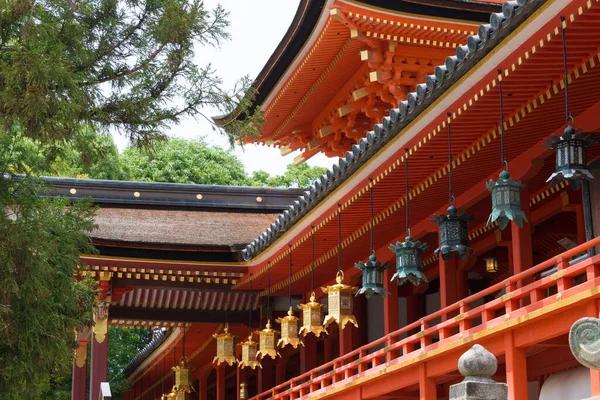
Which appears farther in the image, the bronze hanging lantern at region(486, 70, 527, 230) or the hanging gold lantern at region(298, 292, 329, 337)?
the hanging gold lantern at region(298, 292, 329, 337)

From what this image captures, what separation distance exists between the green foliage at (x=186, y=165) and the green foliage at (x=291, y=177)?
152 cm

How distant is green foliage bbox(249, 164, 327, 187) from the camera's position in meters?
49.5

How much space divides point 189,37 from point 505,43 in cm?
313

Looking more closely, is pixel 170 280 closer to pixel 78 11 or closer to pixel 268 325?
pixel 268 325

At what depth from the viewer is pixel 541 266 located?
37.4 ft

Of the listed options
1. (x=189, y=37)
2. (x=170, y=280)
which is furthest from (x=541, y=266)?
(x=170, y=280)

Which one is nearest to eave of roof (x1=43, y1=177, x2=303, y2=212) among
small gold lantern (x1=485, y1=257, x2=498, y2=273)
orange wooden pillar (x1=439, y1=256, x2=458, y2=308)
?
small gold lantern (x1=485, y1=257, x2=498, y2=273)

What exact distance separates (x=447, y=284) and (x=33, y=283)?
6.08 metres

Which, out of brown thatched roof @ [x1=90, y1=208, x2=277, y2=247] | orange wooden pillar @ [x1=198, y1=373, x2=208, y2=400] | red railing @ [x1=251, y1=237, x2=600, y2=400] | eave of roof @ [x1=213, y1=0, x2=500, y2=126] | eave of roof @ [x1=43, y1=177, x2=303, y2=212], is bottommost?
red railing @ [x1=251, y1=237, x2=600, y2=400]

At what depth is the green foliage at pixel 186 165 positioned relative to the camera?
149ft

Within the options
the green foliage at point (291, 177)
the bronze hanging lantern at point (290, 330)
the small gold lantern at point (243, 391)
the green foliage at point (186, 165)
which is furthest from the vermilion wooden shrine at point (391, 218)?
the green foliage at point (291, 177)

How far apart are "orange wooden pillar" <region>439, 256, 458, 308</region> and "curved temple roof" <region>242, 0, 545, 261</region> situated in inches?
69.8

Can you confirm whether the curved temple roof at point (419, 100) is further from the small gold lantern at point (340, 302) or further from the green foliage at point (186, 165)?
the green foliage at point (186, 165)

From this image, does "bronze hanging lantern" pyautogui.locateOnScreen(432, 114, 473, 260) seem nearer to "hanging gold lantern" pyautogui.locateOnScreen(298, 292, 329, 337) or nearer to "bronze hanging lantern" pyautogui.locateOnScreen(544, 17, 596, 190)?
"bronze hanging lantern" pyautogui.locateOnScreen(544, 17, 596, 190)
